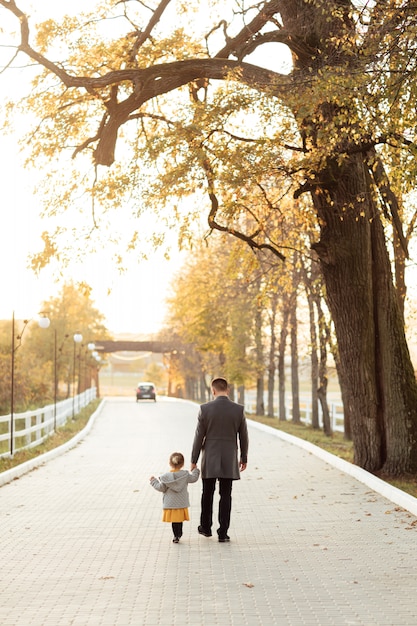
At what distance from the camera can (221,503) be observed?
10914 millimetres

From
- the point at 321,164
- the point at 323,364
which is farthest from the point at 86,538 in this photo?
the point at 323,364

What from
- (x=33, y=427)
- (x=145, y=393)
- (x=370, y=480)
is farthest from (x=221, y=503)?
(x=145, y=393)

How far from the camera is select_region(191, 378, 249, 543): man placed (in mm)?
10922

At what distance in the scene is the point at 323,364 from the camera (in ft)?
107

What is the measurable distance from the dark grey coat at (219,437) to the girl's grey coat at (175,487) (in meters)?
0.29

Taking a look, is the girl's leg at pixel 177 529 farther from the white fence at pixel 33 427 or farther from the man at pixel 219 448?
the white fence at pixel 33 427

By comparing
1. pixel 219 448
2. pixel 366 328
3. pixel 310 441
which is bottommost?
pixel 310 441

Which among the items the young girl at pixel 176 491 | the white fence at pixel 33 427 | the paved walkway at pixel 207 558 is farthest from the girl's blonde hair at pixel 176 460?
the white fence at pixel 33 427

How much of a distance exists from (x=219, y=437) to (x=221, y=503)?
696mm

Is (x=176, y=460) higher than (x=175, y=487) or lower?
higher

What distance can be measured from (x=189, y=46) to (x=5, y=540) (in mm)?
12345

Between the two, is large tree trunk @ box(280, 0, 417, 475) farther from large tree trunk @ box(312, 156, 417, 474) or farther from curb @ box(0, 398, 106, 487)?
curb @ box(0, 398, 106, 487)

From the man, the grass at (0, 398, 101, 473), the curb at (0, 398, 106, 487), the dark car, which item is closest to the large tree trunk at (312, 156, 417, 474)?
the curb at (0, 398, 106, 487)

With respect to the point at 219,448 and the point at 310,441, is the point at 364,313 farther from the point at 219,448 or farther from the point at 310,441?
the point at 310,441
